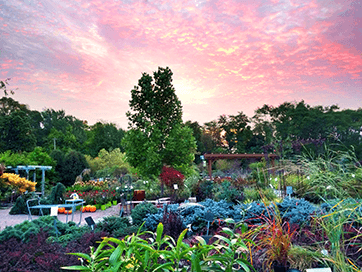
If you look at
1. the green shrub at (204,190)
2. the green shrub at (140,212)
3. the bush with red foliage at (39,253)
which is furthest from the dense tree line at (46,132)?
the bush with red foliage at (39,253)

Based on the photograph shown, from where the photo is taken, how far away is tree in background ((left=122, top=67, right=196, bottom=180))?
1062cm

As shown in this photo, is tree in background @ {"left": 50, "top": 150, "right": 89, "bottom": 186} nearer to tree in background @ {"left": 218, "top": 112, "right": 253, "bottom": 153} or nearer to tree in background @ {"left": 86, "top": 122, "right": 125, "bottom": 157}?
tree in background @ {"left": 86, "top": 122, "right": 125, "bottom": 157}

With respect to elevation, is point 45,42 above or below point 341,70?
above

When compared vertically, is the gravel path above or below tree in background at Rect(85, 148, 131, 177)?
below

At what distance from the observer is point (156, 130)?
10570 mm

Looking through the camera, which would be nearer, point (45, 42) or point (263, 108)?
point (45, 42)

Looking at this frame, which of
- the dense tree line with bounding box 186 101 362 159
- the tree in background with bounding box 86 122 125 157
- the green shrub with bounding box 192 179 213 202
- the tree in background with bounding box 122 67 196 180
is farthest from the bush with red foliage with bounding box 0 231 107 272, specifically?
the tree in background with bounding box 86 122 125 157

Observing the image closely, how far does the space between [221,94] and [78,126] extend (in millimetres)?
32152

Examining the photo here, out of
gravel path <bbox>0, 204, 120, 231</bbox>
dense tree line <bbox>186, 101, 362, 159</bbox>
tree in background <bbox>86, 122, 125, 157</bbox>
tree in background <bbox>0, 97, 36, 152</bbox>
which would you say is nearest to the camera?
gravel path <bbox>0, 204, 120, 231</bbox>

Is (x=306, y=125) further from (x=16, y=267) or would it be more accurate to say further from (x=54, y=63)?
(x=16, y=267)

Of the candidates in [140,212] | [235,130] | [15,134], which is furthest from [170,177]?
[235,130]

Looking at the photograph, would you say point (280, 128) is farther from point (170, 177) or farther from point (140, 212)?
point (140, 212)

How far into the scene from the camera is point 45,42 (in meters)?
9.92

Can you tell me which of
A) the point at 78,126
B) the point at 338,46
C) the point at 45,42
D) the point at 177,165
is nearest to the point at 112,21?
the point at 45,42
